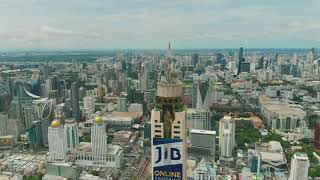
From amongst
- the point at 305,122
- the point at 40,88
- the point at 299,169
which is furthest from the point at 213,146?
the point at 40,88

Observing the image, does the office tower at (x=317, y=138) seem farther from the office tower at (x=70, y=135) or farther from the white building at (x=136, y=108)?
the office tower at (x=70, y=135)

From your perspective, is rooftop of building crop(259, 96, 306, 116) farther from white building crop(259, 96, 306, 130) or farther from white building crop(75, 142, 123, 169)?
white building crop(75, 142, 123, 169)

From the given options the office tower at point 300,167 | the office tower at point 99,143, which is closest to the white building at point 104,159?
the office tower at point 99,143

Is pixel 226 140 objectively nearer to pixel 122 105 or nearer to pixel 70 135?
pixel 70 135

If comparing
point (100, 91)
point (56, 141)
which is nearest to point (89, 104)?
point (100, 91)

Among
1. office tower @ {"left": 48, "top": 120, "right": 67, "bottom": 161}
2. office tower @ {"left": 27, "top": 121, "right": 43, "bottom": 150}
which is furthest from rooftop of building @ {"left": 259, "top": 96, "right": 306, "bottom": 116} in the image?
office tower @ {"left": 27, "top": 121, "right": 43, "bottom": 150}
